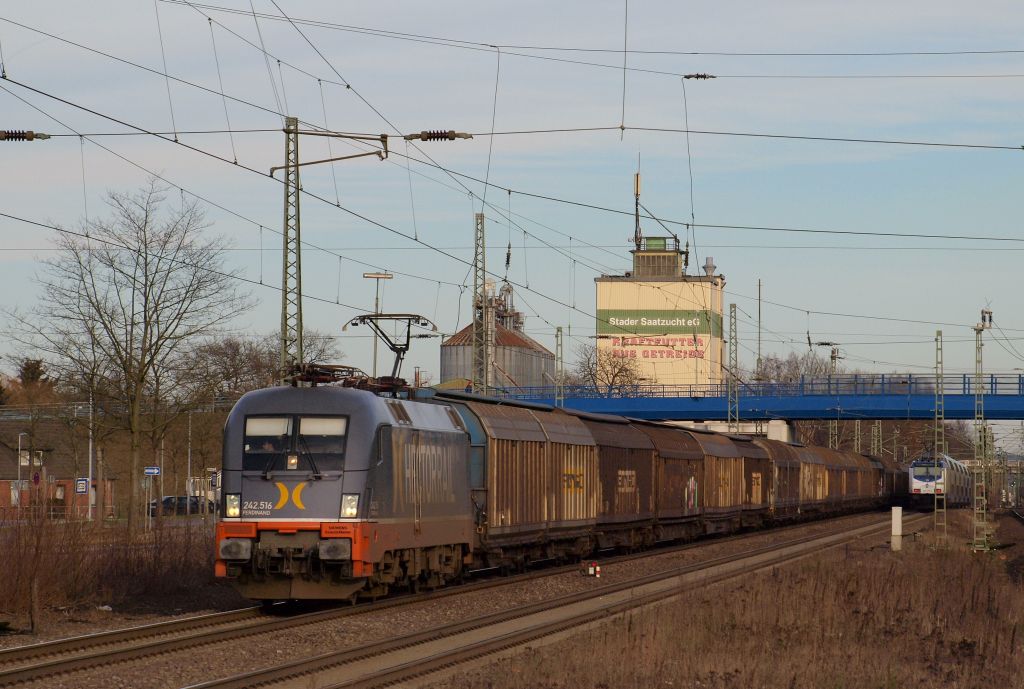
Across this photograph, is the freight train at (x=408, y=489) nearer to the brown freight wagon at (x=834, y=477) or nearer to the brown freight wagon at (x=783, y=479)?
the brown freight wagon at (x=783, y=479)

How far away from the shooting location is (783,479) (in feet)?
181

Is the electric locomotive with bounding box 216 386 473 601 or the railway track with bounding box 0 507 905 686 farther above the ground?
the electric locomotive with bounding box 216 386 473 601

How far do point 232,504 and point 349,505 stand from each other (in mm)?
1809

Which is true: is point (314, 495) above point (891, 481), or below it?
above

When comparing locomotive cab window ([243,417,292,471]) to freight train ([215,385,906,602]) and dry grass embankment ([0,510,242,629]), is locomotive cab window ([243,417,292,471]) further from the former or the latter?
dry grass embankment ([0,510,242,629])

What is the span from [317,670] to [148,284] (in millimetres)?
24950

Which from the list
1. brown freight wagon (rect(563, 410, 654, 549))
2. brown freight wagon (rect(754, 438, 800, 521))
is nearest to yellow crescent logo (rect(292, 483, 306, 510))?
brown freight wagon (rect(563, 410, 654, 549))

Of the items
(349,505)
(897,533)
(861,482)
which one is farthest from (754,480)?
(349,505)

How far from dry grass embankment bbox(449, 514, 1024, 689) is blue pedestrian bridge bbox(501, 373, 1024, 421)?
46.7m

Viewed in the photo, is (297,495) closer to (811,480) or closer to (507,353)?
(811,480)

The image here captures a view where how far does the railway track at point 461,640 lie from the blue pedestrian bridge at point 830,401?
46.2 m

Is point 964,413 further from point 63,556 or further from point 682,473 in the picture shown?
point 63,556

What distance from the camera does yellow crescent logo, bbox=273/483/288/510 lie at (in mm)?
19312

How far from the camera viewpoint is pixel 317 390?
789 inches
